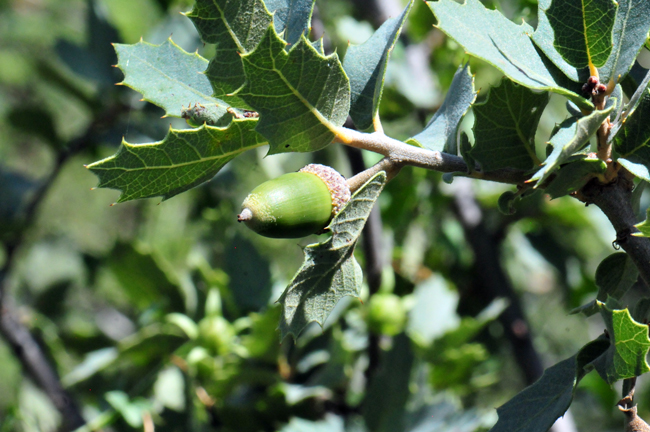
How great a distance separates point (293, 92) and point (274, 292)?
0.84 meters

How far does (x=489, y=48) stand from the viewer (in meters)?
0.52

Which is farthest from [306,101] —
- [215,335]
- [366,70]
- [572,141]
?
[215,335]

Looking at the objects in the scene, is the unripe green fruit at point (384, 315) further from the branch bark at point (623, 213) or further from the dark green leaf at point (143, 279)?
the branch bark at point (623, 213)

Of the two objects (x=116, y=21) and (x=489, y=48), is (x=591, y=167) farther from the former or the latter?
(x=116, y=21)

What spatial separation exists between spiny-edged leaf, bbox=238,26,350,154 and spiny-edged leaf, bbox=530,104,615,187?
20cm

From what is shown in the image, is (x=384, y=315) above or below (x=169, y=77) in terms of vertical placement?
below

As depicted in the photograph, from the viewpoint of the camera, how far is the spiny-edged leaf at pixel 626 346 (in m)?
0.50

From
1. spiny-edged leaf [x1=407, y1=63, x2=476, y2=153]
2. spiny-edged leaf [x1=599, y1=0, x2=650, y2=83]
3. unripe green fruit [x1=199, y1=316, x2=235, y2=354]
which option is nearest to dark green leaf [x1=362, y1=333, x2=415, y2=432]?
unripe green fruit [x1=199, y1=316, x2=235, y2=354]

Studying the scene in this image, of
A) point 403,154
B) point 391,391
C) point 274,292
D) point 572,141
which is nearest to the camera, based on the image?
point 572,141

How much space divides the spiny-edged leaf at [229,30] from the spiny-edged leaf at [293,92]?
4 cm

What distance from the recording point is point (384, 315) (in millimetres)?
1233

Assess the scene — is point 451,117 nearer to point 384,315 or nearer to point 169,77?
point 169,77

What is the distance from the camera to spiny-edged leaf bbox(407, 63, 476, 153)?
0.61 meters

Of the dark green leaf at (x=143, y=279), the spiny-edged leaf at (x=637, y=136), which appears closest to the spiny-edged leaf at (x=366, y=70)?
the spiny-edged leaf at (x=637, y=136)
